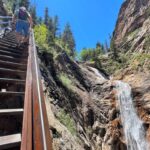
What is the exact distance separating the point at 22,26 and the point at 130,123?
33.4 feet

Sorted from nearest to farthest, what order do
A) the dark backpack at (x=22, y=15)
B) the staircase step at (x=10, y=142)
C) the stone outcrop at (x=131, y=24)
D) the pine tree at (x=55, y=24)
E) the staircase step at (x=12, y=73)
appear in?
the staircase step at (x=10, y=142) < the staircase step at (x=12, y=73) < the dark backpack at (x=22, y=15) < the stone outcrop at (x=131, y=24) < the pine tree at (x=55, y=24)

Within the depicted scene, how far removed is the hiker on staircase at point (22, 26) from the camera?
9477 mm

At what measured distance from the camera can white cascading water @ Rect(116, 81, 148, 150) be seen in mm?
15000

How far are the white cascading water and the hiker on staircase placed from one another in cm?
899

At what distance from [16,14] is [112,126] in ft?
29.0

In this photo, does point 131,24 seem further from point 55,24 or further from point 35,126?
point 35,126

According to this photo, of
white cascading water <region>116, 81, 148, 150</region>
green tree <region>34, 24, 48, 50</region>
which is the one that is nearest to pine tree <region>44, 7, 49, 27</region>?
green tree <region>34, 24, 48, 50</region>

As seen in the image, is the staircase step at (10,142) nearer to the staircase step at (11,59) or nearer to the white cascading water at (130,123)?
the staircase step at (11,59)

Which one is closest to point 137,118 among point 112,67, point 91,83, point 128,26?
point 91,83

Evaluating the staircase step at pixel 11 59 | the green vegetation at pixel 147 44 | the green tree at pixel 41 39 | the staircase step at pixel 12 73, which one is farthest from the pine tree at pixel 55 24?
the staircase step at pixel 12 73

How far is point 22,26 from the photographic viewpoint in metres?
9.64

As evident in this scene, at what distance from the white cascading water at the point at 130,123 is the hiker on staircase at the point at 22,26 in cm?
899

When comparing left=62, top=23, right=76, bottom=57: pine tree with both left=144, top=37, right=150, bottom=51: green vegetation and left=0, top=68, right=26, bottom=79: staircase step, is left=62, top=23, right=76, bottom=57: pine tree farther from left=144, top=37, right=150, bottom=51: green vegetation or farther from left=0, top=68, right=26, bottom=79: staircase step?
left=0, top=68, right=26, bottom=79: staircase step

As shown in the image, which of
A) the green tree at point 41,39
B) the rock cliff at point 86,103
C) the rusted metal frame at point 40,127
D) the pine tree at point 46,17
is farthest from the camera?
the pine tree at point 46,17
